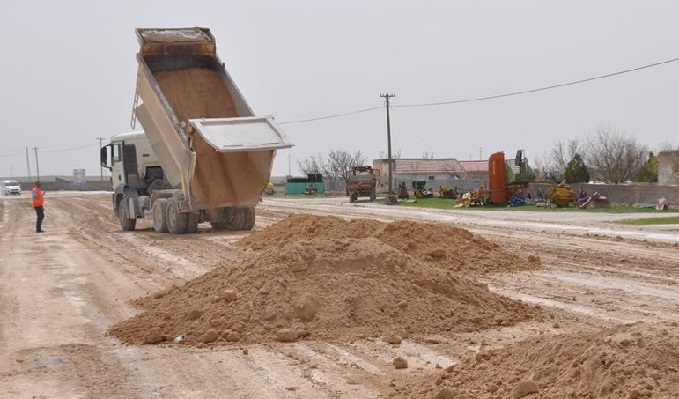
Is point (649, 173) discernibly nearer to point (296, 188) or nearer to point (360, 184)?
point (360, 184)

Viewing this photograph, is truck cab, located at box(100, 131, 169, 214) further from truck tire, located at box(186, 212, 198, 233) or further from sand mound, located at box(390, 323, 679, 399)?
sand mound, located at box(390, 323, 679, 399)

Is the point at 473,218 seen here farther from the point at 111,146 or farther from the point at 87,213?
the point at 87,213

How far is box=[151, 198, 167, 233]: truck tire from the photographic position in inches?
1010

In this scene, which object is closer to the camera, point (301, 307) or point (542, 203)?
point (301, 307)

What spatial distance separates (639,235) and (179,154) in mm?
11945

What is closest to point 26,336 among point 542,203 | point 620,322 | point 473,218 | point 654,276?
point 620,322

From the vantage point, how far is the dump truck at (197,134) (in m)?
22.6

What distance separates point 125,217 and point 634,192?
20.3 m

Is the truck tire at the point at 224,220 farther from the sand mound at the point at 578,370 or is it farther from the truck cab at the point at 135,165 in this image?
the sand mound at the point at 578,370

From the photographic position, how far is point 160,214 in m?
25.8

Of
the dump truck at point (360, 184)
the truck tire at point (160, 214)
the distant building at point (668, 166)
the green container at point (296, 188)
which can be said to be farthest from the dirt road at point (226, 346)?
the green container at point (296, 188)

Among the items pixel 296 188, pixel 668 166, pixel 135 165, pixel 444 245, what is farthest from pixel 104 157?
pixel 296 188

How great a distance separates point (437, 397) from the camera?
20.9 feet

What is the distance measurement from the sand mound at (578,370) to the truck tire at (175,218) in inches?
725
